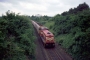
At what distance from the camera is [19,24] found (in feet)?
85.9

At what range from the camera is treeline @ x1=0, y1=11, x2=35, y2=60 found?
16.5m

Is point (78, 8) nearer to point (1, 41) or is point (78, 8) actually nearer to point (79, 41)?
point (79, 41)

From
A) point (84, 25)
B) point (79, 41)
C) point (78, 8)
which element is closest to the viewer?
point (79, 41)

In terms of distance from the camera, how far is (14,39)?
21.5 m

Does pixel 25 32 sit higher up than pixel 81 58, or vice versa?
pixel 25 32

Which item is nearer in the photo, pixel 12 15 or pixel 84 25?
pixel 84 25

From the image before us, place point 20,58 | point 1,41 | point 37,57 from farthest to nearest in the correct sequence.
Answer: point 37,57 < point 20,58 < point 1,41

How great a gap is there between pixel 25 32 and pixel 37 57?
4.65 meters

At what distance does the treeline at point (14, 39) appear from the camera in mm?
16516

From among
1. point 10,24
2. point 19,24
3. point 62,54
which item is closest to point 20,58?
point 10,24

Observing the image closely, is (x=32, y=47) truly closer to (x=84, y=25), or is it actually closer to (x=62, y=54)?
(x=62, y=54)

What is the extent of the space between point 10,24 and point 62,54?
10.6 m

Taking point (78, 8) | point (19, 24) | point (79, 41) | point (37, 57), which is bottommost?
point (37, 57)

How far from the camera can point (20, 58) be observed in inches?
750
